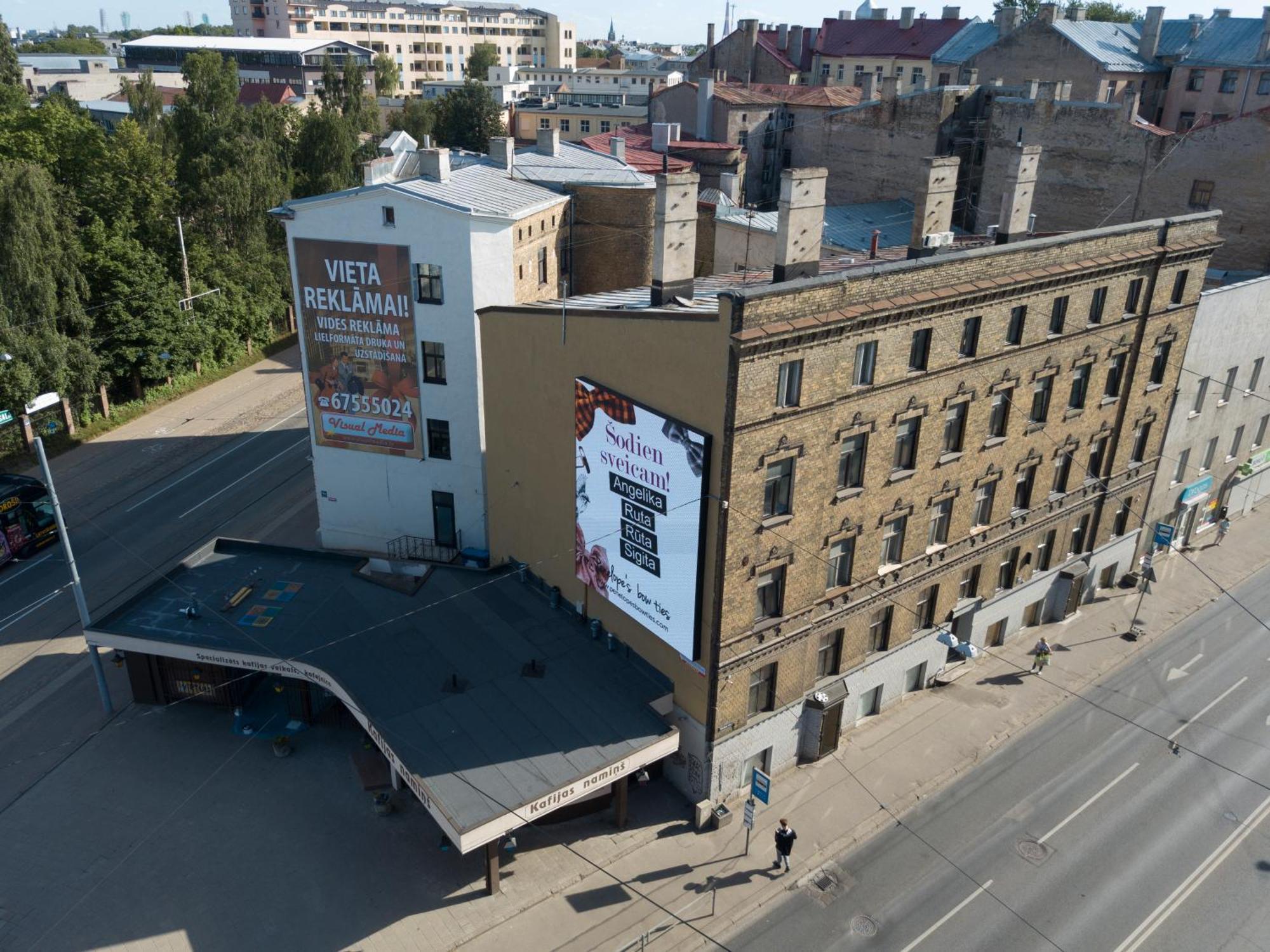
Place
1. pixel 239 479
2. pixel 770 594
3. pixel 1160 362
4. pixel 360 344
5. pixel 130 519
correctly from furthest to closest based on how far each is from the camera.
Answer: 1. pixel 239 479
2. pixel 130 519
3. pixel 1160 362
4. pixel 360 344
5. pixel 770 594

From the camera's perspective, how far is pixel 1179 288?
33.9 m

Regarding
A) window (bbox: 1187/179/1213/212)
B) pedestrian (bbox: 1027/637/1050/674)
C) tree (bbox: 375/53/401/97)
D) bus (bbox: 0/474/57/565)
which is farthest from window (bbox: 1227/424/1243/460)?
tree (bbox: 375/53/401/97)

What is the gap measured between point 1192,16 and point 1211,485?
52.1 m

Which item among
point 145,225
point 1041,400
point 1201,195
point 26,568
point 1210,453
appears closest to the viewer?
point 1041,400

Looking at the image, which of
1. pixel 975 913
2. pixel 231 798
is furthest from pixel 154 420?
pixel 975 913

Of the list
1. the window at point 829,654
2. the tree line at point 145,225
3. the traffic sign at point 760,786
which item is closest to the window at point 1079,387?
the window at point 829,654

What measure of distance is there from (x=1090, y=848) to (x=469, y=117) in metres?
94.9

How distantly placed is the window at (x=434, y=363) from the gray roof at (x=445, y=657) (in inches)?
288

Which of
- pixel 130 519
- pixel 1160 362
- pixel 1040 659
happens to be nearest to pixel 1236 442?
pixel 1160 362

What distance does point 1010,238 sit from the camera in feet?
99.5

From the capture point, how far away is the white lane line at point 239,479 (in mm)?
44125

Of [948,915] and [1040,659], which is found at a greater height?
[1040,659]

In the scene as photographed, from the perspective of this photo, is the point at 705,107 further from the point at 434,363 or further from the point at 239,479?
the point at 239,479

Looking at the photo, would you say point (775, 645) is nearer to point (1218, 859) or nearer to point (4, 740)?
point (1218, 859)
